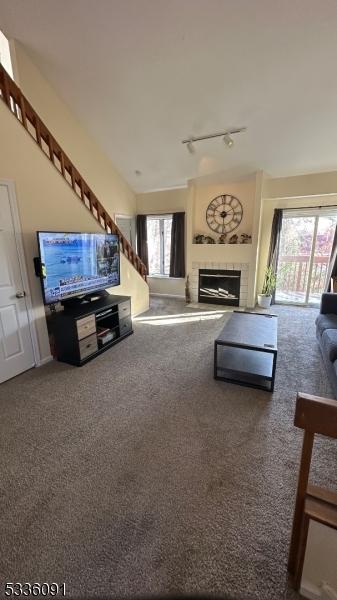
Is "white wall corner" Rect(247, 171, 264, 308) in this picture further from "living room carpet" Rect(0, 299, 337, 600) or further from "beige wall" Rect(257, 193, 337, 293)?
"living room carpet" Rect(0, 299, 337, 600)

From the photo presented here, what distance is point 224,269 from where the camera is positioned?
5.17 m

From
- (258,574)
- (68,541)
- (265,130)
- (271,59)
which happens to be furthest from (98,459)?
(265,130)

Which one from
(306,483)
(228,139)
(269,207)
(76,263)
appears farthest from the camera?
(269,207)

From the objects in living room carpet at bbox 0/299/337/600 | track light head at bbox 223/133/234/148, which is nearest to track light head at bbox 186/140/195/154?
track light head at bbox 223/133/234/148

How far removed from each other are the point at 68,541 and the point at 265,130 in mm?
4560

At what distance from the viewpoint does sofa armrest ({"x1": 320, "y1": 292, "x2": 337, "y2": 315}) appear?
10.6 ft

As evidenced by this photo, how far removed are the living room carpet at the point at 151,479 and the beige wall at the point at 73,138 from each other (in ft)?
11.2

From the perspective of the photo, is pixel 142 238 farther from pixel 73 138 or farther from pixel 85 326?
pixel 85 326

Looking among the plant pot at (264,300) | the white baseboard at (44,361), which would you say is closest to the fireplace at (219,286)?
the plant pot at (264,300)

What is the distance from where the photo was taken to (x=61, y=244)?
2.85 metres

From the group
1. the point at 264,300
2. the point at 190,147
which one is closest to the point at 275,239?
the point at 264,300

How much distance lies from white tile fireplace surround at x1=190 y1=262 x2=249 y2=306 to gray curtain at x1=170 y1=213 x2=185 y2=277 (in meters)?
0.44

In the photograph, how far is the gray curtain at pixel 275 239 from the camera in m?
4.92

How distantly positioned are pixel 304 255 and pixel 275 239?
2.17ft
